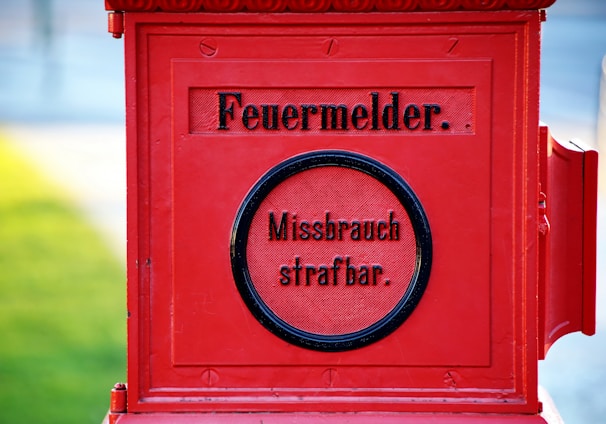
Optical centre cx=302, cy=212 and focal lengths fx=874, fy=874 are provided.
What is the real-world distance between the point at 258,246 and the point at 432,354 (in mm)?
479

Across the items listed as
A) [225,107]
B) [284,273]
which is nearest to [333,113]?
[225,107]

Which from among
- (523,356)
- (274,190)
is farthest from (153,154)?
(523,356)

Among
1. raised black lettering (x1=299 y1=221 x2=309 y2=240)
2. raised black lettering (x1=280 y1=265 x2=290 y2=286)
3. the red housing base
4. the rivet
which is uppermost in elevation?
the rivet

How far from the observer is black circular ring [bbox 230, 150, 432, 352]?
6.53 feet

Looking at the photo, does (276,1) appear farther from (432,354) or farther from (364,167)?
(432,354)

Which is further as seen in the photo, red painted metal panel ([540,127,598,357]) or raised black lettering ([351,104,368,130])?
red painted metal panel ([540,127,598,357])

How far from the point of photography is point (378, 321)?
2043mm

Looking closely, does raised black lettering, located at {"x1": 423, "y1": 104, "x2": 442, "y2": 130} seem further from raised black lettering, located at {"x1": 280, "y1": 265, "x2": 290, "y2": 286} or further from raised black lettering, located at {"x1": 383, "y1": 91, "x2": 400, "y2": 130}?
raised black lettering, located at {"x1": 280, "y1": 265, "x2": 290, "y2": 286}

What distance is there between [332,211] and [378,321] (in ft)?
0.92

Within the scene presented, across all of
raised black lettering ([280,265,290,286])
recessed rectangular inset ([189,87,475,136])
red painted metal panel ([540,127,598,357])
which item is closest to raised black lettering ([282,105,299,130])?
recessed rectangular inset ([189,87,475,136])

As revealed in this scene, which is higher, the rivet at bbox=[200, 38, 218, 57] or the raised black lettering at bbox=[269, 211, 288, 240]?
the rivet at bbox=[200, 38, 218, 57]

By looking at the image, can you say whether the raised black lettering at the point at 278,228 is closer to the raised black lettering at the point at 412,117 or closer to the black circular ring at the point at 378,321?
the black circular ring at the point at 378,321

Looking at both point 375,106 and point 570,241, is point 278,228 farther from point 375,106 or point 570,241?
point 570,241

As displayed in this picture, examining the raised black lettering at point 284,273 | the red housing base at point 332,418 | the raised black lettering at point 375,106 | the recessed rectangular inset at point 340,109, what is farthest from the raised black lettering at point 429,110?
the red housing base at point 332,418
